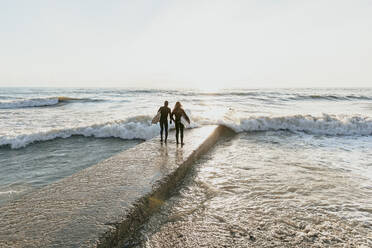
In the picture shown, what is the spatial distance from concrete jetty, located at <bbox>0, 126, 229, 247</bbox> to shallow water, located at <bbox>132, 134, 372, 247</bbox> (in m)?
0.30

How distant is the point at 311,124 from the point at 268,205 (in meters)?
9.86

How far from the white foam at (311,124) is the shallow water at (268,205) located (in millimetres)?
4717

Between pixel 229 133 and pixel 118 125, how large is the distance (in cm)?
545

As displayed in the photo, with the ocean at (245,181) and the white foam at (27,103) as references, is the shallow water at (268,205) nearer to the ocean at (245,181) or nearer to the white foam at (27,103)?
the ocean at (245,181)

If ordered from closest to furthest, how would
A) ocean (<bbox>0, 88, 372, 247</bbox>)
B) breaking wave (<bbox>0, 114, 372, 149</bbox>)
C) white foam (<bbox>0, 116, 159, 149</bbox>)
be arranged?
ocean (<bbox>0, 88, 372, 247</bbox>) → white foam (<bbox>0, 116, 159, 149</bbox>) → breaking wave (<bbox>0, 114, 372, 149</bbox>)

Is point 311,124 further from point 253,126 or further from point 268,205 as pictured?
point 268,205

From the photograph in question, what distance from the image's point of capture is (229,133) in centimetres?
1068

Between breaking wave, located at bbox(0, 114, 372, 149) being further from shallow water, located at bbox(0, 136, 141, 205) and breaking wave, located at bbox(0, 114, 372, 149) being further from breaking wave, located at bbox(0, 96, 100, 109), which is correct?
breaking wave, located at bbox(0, 96, 100, 109)

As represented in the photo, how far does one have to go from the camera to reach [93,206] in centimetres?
312

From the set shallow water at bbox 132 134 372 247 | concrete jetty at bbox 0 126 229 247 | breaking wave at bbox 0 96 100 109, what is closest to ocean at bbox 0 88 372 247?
shallow water at bbox 132 134 372 247

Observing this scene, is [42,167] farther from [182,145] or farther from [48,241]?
[48,241]

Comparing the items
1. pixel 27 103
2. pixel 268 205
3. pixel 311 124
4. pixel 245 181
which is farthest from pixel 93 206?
pixel 27 103

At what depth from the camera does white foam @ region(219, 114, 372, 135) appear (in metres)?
11.3

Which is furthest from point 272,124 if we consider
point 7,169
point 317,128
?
point 7,169
